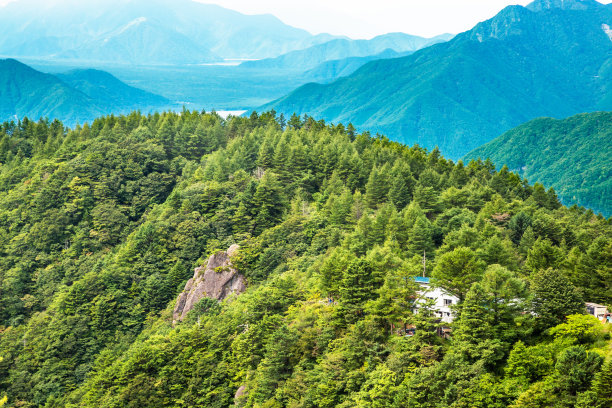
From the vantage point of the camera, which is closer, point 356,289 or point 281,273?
point 356,289

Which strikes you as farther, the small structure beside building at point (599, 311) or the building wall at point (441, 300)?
the building wall at point (441, 300)

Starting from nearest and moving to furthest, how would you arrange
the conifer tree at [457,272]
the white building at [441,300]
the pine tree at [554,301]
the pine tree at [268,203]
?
the pine tree at [554,301] → the conifer tree at [457,272] → the white building at [441,300] → the pine tree at [268,203]

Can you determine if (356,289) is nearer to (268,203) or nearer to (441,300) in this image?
(441,300)

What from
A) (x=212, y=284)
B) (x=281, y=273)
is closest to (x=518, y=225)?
(x=281, y=273)

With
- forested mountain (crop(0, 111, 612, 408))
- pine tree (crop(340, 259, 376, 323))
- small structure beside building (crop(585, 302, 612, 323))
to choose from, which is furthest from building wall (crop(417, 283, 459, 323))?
small structure beside building (crop(585, 302, 612, 323))

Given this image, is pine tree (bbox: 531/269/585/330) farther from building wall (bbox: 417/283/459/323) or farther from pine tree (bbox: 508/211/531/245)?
pine tree (bbox: 508/211/531/245)

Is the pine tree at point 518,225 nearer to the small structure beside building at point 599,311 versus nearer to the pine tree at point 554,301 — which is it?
the small structure beside building at point 599,311

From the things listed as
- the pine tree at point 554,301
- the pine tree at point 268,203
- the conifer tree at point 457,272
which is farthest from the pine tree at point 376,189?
the pine tree at point 554,301

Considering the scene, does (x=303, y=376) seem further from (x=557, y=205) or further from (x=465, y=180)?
(x=557, y=205)

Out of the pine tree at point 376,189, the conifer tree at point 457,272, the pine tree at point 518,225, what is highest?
the pine tree at point 376,189
